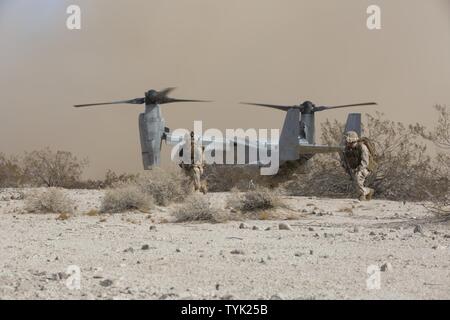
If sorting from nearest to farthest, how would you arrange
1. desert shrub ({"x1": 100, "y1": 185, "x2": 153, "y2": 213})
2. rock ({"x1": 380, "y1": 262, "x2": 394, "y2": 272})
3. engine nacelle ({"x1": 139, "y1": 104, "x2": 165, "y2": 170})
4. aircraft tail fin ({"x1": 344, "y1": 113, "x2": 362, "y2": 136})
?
rock ({"x1": 380, "y1": 262, "x2": 394, "y2": 272}) < desert shrub ({"x1": 100, "y1": 185, "x2": 153, "y2": 213}) < engine nacelle ({"x1": 139, "y1": 104, "x2": 165, "y2": 170}) < aircraft tail fin ({"x1": 344, "y1": 113, "x2": 362, "y2": 136})

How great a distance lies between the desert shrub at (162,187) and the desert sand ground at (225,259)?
571 centimetres

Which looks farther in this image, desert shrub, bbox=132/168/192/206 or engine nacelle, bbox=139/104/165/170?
engine nacelle, bbox=139/104/165/170

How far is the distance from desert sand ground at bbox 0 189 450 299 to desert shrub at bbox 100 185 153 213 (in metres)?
2.66

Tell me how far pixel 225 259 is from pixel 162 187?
1172 centimetres

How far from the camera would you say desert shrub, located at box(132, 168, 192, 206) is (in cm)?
1900

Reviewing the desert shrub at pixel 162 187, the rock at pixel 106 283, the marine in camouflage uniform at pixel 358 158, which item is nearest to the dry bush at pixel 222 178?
the desert shrub at pixel 162 187

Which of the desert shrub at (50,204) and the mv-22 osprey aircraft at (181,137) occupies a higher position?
the mv-22 osprey aircraft at (181,137)

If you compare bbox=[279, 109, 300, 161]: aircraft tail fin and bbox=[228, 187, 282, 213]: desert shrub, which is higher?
bbox=[279, 109, 300, 161]: aircraft tail fin

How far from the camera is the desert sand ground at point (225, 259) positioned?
580cm

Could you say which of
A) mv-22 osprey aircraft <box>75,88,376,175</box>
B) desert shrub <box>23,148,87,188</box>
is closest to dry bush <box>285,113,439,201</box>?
mv-22 osprey aircraft <box>75,88,376,175</box>

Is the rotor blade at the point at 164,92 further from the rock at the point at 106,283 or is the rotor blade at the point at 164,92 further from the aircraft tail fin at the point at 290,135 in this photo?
the rock at the point at 106,283

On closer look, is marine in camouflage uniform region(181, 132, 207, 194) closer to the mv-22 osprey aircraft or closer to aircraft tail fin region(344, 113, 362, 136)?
the mv-22 osprey aircraft

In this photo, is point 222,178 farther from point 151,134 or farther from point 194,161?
point 194,161
